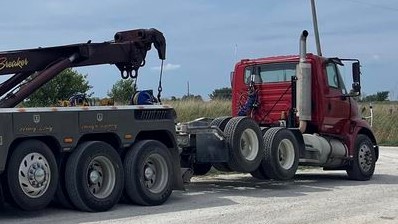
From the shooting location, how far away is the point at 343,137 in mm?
15312

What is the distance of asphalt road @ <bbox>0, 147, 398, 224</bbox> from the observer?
954 centimetres

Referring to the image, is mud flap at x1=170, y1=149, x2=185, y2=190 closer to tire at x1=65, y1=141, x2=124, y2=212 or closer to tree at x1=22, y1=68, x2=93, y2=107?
tire at x1=65, y1=141, x2=124, y2=212

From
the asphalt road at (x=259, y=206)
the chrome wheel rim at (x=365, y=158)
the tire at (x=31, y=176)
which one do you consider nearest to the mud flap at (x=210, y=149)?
the asphalt road at (x=259, y=206)

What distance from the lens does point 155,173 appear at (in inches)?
442

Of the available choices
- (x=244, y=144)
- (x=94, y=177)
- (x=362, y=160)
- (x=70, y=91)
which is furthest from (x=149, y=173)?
(x=70, y=91)

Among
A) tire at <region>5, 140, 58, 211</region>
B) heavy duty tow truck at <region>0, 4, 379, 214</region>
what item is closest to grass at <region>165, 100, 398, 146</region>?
heavy duty tow truck at <region>0, 4, 379, 214</region>

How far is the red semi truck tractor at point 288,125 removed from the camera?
499 inches

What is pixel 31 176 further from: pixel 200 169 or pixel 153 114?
pixel 200 169

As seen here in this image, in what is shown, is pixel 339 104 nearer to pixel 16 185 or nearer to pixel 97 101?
pixel 97 101

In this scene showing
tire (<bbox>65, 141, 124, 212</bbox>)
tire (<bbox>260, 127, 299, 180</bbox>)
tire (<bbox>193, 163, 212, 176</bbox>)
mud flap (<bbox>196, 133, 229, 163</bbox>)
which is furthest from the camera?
tire (<bbox>193, 163, 212, 176</bbox>)

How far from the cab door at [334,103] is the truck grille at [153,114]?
14.9ft

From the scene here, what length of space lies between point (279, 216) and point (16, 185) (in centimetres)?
365

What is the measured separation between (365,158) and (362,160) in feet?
0.40

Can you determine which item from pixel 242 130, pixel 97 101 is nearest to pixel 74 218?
pixel 97 101
